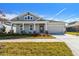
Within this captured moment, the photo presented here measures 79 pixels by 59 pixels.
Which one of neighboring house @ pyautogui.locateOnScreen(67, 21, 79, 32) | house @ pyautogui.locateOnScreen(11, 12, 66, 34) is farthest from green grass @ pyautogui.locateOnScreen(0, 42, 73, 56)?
neighboring house @ pyautogui.locateOnScreen(67, 21, 79, 32)

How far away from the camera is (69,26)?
49.6ft

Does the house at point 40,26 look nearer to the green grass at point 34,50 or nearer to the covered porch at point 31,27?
the covered porch at point 31,27

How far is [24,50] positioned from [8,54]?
95 cm

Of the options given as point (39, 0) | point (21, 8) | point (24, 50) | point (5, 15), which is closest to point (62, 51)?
point (24, 50)

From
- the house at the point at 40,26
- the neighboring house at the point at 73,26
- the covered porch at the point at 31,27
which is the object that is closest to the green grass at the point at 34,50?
the covered porch at the point at 31,27

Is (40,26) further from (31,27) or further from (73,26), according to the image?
(73,26)

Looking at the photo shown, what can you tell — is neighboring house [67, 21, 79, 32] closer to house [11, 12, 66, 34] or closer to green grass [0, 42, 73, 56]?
house [11, 12, 66, 34]

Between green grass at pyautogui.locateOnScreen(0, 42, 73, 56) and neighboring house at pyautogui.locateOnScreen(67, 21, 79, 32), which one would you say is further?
neighboring house at pyautogui.locateOnScreen(67, 21, 79, 32)

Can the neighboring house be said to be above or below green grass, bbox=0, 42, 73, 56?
above

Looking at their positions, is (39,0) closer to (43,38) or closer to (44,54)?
(44,54)

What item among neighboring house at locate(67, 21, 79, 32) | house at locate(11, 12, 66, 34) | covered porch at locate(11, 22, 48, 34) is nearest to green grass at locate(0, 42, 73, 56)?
covered porch at locate(11, 22, 48, 34)

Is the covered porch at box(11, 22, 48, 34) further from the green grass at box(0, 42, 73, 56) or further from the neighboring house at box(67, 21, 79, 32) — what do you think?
the green grass at box(0, 42, 73, 56)

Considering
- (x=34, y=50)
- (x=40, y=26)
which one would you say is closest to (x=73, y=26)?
(x=40, y=26)

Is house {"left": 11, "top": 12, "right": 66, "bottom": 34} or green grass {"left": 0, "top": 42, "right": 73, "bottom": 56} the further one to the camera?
house {"left": 11, "top": 12, "right": 66, "bottom": 34}
